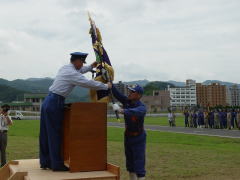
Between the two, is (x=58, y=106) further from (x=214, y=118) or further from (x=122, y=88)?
(x=214, y=118)

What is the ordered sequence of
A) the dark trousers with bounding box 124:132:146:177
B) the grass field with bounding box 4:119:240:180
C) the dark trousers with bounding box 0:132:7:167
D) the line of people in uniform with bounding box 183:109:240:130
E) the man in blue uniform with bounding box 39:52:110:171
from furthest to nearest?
the line of people in uniform with bounding box 183:109:240:130
the dark trousers with bounding box 0:132:7:167
the grass field with bounding box 4:119:240:180
the dark trousers with bounding box 124:132:146:177
the man in blue uniform with bounding box 39:52:110:171

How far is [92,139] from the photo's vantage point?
572cm

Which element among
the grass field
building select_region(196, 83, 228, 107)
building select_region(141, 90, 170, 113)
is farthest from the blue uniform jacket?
building select_region(196, 83, 228, 107)

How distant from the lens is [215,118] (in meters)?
30.9

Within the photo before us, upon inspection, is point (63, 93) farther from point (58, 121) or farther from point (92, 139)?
point (92, 139)

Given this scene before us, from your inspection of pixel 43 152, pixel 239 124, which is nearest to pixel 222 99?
pixel 239 124

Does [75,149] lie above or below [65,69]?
below

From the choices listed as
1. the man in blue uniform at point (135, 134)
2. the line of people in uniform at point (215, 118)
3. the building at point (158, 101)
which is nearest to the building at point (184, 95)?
the building at point (158, 101)

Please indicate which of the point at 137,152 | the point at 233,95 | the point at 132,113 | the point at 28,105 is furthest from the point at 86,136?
the point at 233,95

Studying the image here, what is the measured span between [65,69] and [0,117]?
699 centimetres

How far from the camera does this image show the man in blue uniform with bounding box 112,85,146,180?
608 centimetres

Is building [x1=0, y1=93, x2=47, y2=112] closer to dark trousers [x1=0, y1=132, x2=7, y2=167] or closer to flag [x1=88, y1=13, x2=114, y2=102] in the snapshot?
dark trousers [x1=0, y1=132, x2=7, y2=167]

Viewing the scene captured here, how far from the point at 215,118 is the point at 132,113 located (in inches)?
1028

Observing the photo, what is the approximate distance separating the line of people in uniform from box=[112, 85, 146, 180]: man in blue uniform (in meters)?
24.1
